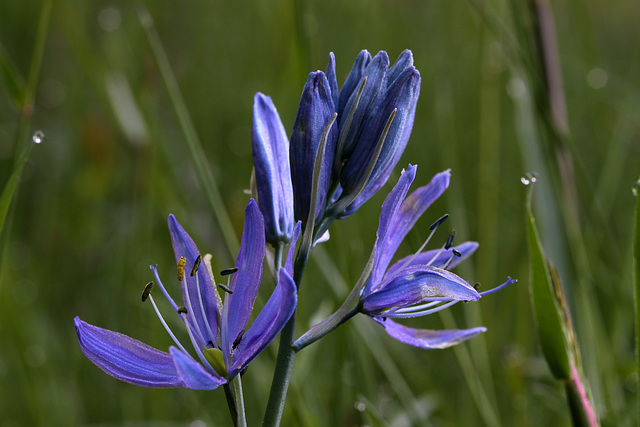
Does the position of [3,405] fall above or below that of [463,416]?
above

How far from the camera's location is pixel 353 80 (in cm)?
92

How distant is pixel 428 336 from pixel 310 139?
326 millimetres

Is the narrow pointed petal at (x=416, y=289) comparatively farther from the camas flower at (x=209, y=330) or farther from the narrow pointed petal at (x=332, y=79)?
the narrow pointed petal at (x=332, y=79)

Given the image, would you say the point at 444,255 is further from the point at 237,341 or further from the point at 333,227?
the point at 333,227

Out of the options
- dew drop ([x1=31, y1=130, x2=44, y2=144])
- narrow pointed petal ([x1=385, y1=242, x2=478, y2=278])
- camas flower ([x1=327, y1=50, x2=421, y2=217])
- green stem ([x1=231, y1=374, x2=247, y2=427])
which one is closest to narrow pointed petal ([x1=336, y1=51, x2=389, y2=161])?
camas flower ([x1=327, y1=50, x2=421, y2=217])

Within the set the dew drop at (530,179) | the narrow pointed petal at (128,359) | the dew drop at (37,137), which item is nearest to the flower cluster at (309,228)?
the narrow pointed petal at (128,359)

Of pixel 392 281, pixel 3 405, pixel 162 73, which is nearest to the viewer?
pixel 392 281

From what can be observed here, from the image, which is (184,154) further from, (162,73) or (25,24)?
(162,73)

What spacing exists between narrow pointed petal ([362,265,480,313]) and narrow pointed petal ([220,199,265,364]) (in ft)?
0.48

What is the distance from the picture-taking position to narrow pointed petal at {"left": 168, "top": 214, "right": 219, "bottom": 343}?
86 centimetres

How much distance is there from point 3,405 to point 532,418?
1426 mm

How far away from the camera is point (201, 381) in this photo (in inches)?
28.4

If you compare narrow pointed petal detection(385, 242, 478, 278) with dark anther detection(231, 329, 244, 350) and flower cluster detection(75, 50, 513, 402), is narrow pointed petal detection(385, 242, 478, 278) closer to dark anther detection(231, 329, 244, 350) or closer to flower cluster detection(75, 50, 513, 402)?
flower cluster detection(75, 50, 513, 402)

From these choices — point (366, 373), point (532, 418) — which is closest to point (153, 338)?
point (366, 373)
